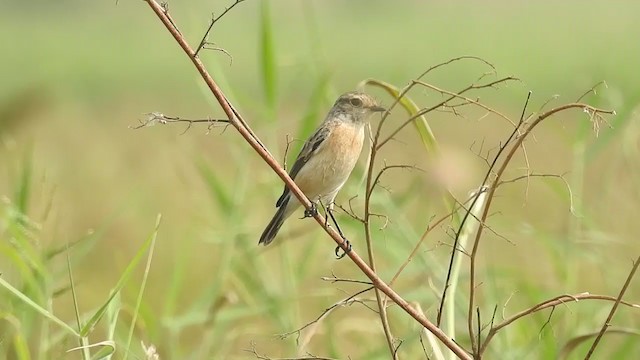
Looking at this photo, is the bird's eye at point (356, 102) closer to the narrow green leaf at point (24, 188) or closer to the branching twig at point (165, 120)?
the narrow green leaf at point (24, 188)

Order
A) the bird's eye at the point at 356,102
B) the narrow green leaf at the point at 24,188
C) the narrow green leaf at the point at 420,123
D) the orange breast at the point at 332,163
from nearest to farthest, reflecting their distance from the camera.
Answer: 1. the narrow green leaf at the point at 420,123
2. the narrow green leaf at the point at 24,188
3. the orange breast at the point at 332,163
4. the bird's eye at the point at 356,102

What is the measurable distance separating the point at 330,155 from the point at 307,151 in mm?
229

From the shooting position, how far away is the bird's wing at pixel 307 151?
3176 millimetres

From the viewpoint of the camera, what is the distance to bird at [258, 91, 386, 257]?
2924mm

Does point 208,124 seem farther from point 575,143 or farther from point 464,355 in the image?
point 575,143

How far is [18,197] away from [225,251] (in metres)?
0.74

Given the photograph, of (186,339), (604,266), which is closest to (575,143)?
(604,266)

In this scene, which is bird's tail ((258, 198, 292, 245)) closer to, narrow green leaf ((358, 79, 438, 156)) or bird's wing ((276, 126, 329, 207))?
bird's wing ((276, 126, 329, 207))

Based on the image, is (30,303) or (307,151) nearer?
(30,303)

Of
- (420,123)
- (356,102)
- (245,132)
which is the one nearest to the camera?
(245,132)

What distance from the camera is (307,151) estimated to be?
3.23 meters

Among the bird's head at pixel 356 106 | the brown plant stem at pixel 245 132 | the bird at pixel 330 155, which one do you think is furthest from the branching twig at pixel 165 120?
the bird's head at pixel 356 106

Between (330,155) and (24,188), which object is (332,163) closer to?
(330,155)

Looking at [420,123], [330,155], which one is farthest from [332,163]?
[420,123]
